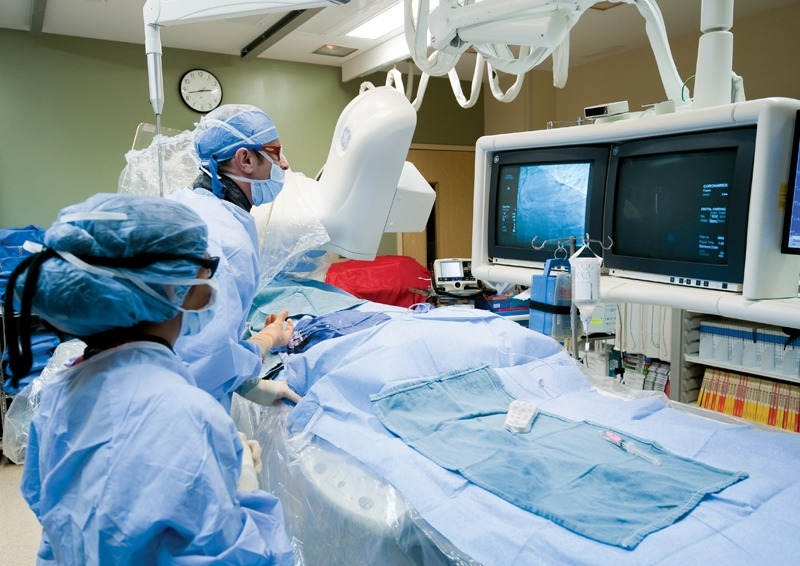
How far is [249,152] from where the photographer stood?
1959 mm

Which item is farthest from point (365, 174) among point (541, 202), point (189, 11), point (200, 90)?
point (200, 90)

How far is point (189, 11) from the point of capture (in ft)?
6.28

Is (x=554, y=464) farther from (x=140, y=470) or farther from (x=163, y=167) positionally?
(x=163, y=167)

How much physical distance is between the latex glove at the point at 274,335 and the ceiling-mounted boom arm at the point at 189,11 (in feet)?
2.73

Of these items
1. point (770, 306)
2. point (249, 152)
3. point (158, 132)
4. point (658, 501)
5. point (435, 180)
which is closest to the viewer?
point (658, 501)

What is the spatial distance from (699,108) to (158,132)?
1747 mm

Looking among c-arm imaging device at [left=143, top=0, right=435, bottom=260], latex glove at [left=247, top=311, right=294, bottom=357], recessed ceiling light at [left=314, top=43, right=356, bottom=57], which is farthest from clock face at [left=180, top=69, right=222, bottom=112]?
latex glove at [left=247, top=311, right=294, bottom=357]

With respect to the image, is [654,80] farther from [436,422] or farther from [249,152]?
[436,422]

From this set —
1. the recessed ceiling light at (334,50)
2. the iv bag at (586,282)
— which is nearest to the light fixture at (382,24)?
the recessed ceiling light at (334,50)

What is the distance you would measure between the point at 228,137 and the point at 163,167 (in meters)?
0.91

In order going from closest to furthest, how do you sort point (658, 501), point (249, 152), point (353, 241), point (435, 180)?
point (658, 501) < point (249, 152) < point (353, 241) < point (435, 180)

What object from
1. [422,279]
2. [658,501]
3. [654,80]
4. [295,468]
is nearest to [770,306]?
[658,501]

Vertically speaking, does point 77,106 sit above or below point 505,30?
above

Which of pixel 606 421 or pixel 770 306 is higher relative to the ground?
pixel 770 306
